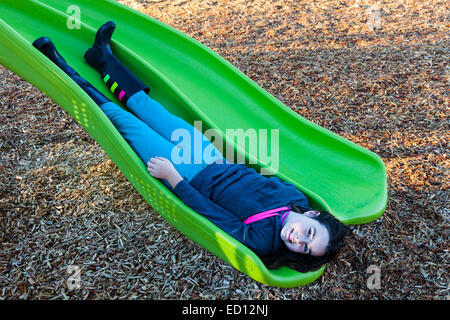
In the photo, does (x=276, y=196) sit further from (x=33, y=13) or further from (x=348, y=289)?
(x=33, y=13)

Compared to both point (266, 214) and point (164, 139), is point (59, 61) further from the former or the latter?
point (266, 214)

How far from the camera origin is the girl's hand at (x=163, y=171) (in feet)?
8.95

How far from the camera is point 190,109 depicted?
3.45 metres

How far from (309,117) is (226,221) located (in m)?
2.20

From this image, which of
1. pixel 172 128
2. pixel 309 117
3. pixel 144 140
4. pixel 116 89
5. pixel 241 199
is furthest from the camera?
pixel 309 117

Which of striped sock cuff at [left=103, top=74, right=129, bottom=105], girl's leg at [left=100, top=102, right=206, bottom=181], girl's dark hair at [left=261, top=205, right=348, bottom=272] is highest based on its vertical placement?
striped sock cuff at [left=103, top=74, right=129, bottom=105]

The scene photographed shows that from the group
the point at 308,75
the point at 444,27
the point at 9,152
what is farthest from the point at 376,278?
the point at 444,27

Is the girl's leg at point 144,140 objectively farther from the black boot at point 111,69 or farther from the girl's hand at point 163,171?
the black boot at point 111,69

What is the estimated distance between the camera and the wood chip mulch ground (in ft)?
9.20

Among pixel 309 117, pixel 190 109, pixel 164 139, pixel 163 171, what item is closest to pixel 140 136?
pixel 164 139

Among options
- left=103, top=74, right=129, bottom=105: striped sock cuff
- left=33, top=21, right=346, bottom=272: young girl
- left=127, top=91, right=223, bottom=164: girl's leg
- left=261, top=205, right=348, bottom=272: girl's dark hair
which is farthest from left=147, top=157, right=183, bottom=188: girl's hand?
left=103, top=74, right=129, bottom=105: striped sock cuff

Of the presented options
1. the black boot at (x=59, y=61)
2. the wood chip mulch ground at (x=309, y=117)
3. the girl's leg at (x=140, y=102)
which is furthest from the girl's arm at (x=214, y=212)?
the black boot at (x=59, y=61)

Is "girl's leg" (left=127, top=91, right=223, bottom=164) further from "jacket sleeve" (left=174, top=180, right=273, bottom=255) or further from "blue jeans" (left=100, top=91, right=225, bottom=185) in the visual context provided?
"jacket sleeve" (left=174, top=180, right=273, bottom=255)

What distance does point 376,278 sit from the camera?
2850 millimetres
